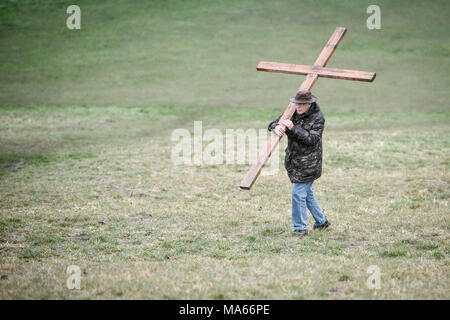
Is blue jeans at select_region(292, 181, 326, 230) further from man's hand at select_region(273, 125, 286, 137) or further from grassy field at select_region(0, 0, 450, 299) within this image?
man's hand at select_region(273, 125, 286, 137)

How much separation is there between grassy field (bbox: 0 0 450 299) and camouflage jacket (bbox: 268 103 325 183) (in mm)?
1088

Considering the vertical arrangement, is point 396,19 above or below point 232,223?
Result: above

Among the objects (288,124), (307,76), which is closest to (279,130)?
(288,124)

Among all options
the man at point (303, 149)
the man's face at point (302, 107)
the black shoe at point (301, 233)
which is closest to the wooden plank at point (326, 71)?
the man at point (303, 149)

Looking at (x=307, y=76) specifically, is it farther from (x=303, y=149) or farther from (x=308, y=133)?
(x=303, y=149)

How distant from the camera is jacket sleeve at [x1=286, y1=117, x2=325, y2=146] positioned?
303 inches

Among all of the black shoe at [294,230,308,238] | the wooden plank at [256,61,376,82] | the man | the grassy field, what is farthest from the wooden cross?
the black shoe at [294,230,308,238]

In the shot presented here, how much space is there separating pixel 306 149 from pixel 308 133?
342 mm

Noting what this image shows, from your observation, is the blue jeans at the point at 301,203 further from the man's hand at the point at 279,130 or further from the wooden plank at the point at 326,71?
the wooden plank at the point at 326,71

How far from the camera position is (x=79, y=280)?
6.12 metres

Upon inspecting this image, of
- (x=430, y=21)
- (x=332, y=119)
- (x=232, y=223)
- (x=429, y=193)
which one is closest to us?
(x=232, y=223)

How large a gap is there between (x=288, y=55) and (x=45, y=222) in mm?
28020

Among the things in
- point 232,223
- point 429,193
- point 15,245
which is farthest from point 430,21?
point 15,245
